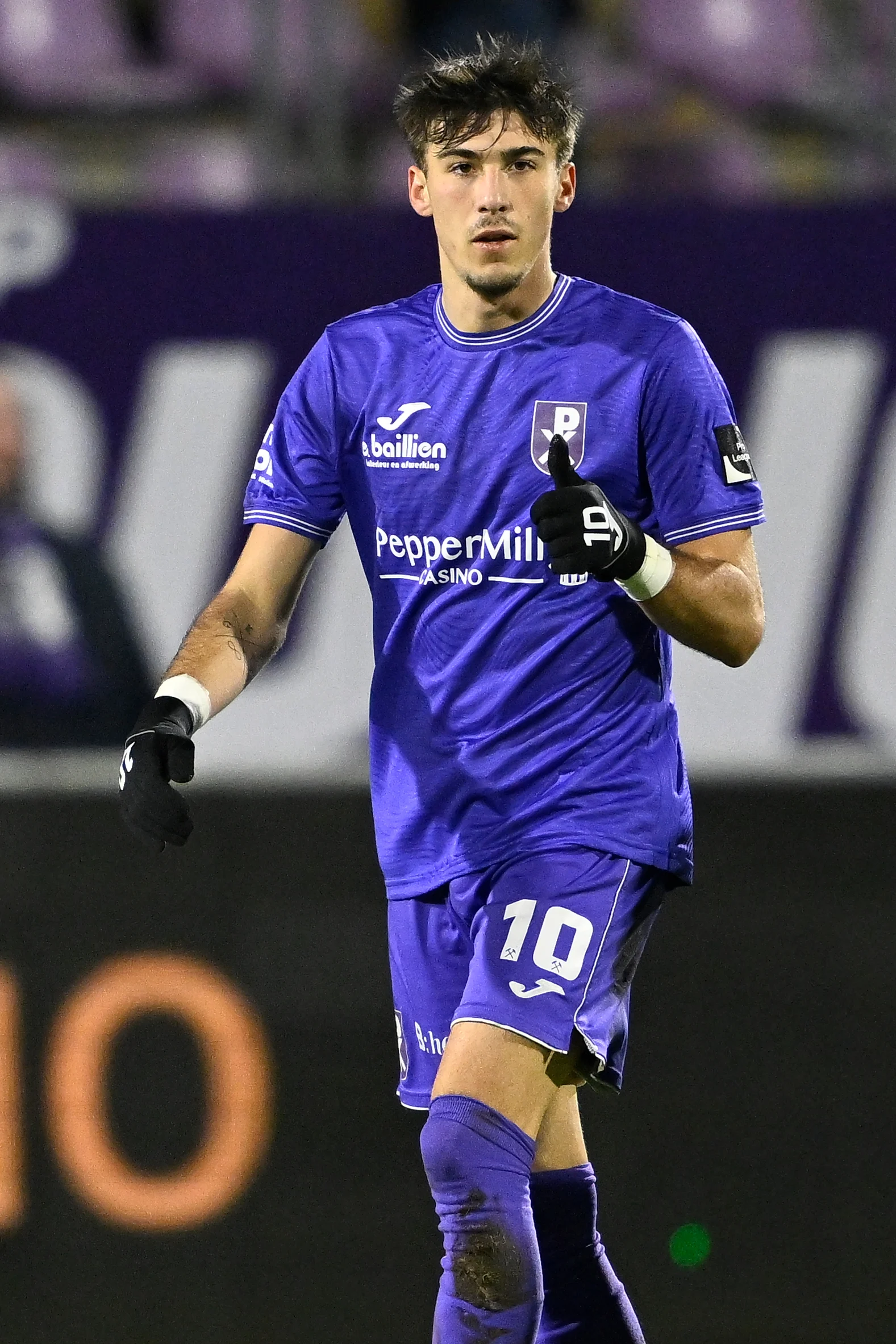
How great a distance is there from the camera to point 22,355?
4.91 m

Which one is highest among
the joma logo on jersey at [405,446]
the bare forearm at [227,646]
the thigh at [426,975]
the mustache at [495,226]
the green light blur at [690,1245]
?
the mustache at [495,226]

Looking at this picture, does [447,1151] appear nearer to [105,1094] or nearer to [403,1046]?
[403,1046]

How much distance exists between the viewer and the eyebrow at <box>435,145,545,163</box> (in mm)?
3270

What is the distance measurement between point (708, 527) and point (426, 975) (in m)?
0.96

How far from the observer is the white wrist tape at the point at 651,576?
307 cm

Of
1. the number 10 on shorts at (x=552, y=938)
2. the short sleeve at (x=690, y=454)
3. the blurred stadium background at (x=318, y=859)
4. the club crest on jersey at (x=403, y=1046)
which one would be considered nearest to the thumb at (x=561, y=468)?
the short sleeve at (x=690, y=454)

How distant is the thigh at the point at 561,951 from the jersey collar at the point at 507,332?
909mm

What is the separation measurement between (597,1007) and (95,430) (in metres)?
2.42

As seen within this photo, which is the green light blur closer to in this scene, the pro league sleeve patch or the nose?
the pro league sleeve patch

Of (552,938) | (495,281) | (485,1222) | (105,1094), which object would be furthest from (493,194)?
(105,1094)

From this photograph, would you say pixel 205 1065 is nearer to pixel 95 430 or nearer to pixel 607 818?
pixel 95 430

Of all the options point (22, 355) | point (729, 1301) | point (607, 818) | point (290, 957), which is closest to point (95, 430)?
point (22, 355)

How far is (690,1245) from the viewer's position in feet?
16.3

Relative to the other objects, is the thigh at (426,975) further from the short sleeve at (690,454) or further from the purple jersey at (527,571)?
the short sleeve at (690,454)
